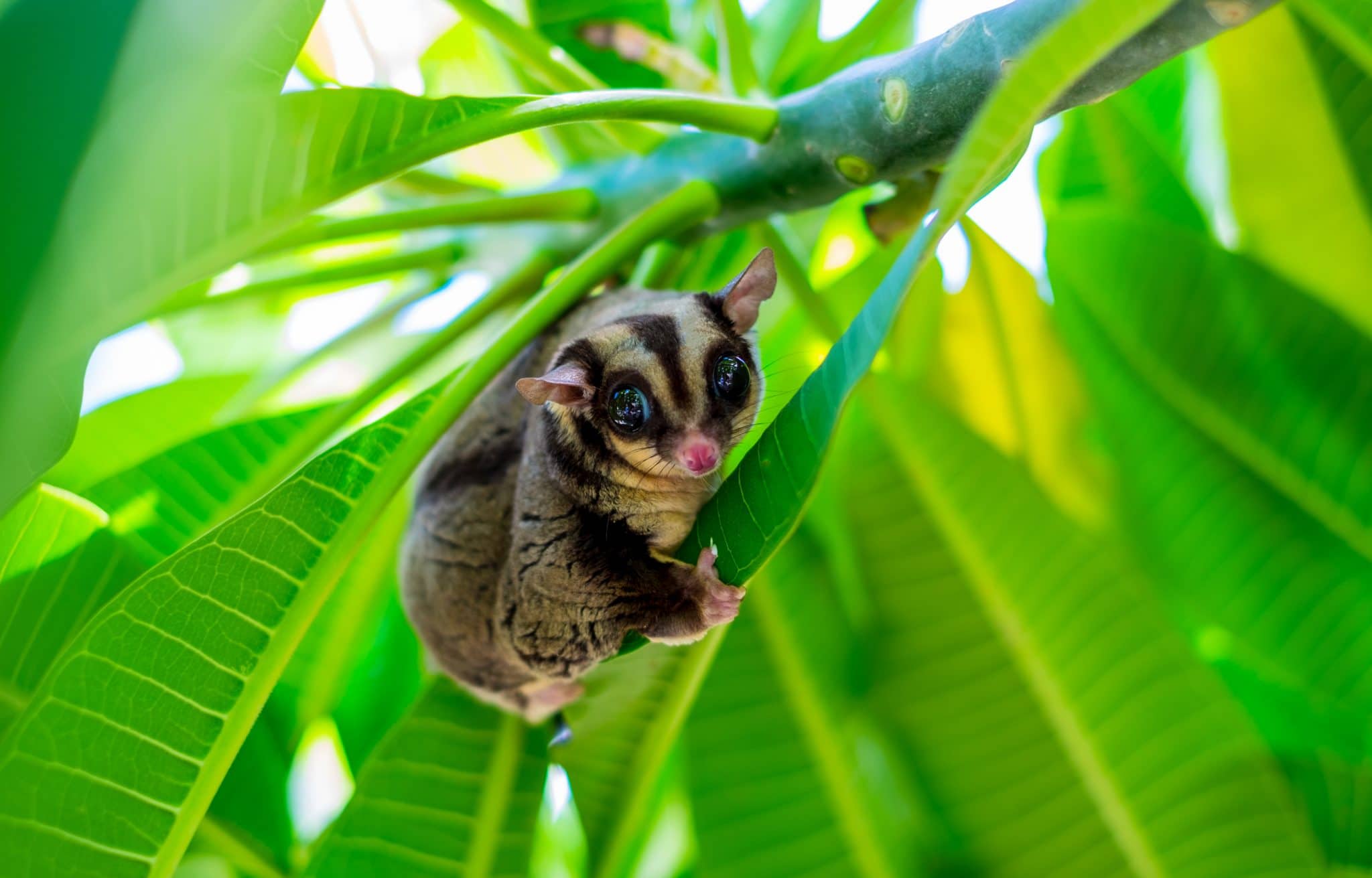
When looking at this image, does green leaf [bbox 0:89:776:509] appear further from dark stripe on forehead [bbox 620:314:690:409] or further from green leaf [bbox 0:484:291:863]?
green leaf [bbox 0:484:291:863]

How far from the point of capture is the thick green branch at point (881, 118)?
1.25m

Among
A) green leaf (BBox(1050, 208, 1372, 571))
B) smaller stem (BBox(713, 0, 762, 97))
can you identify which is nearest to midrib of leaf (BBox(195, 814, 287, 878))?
smaller stem (BBox(713, 0, 762, 97))

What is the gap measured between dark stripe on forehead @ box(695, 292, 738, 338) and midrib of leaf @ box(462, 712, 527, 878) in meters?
0.89

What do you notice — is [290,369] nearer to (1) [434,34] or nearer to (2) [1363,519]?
(1) [434,34]

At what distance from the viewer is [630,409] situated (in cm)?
174

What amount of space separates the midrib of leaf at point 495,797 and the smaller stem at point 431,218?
38.3 inches

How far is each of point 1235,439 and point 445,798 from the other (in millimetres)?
1803

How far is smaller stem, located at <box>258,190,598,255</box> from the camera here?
1.83 metres

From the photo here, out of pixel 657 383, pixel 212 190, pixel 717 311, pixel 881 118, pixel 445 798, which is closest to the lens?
pixel 212 190

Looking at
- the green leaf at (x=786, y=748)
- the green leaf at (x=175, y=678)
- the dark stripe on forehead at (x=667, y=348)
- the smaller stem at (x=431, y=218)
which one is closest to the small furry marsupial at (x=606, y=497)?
the dark stripe on forehead at (x=667, y=348)

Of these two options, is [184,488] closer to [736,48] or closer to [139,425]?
[139,425]

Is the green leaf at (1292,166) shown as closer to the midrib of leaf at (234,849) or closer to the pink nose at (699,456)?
the pink nose at (699,456)

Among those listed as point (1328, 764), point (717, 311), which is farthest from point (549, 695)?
point (1328, 764)

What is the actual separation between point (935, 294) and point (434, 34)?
1.45m
